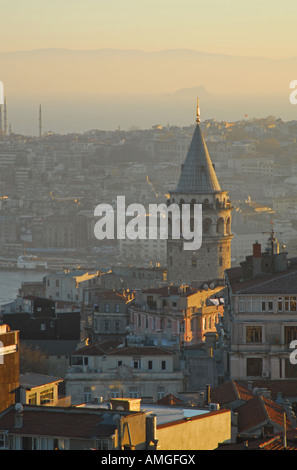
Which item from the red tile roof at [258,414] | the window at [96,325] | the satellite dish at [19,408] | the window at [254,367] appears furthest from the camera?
the window at [96,325]

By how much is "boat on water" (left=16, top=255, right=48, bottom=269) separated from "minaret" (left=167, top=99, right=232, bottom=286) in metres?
54.3

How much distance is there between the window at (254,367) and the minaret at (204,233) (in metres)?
Answer: 16.2

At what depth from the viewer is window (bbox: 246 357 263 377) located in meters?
23.4

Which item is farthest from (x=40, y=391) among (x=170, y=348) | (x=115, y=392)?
(x=170, y=348)

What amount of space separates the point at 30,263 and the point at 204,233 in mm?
56223

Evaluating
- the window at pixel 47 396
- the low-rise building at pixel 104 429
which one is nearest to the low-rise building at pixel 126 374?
the window at pixel 47 396

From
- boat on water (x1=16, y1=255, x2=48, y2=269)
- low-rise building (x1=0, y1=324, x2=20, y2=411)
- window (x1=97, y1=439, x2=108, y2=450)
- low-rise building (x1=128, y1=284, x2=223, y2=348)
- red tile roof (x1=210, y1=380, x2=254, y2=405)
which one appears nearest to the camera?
window (x1=97, y1=439, x2=108, y2=450)

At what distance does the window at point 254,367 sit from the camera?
76.7ft

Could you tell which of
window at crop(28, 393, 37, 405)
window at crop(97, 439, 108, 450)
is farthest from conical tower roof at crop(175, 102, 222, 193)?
window at crop(97, 439, 108, 450)

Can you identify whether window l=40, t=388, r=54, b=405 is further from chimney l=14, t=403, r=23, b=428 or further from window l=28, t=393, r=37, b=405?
chimney l=14, t=403, r=23, b=428

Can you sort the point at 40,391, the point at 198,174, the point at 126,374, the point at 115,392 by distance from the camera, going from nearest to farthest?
the point at 40,391, the point at 115,392, the point at 126,374, the point at 198,174

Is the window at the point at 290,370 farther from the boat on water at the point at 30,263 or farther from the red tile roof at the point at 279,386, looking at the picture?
the boat on water at the point at 30,263

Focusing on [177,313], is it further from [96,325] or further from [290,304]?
[290,304]

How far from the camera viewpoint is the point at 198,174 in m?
41.2
